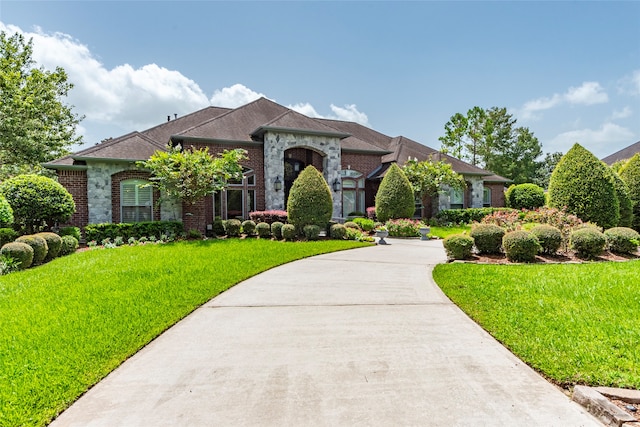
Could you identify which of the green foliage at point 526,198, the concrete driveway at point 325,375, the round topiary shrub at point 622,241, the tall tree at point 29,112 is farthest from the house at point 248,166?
the round topiary shrub at point 622,241

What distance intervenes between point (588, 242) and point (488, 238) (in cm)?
235

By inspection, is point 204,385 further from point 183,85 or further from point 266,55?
point 183,85

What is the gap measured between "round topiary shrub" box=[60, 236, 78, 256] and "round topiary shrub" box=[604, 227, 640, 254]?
15.6 meters

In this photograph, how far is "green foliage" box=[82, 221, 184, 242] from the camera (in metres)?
12.3

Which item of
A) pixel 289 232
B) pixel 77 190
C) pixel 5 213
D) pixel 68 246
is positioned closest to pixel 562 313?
pixel 289 232

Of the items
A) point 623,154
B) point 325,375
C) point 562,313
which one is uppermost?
point 623,154

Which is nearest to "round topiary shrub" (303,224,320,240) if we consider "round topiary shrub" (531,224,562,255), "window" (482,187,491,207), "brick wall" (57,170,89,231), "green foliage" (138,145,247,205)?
"green foliage" (138,145,247,205)

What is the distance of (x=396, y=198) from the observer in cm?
1636

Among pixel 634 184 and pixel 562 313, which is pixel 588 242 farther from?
pixel 634 184

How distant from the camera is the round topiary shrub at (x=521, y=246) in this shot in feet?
26.0

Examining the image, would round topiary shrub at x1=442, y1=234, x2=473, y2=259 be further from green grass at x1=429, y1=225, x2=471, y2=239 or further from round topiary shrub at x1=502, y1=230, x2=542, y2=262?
green grass at x1=429, y1=225, x2=471, y2=239

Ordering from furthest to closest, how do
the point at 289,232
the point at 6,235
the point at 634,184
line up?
the point at 289,232 < the point at 634,184 < the point at 6,235

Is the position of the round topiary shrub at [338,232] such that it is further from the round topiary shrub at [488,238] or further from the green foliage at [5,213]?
the green foliage at [5,213]

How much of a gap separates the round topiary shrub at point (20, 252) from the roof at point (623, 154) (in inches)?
1433
